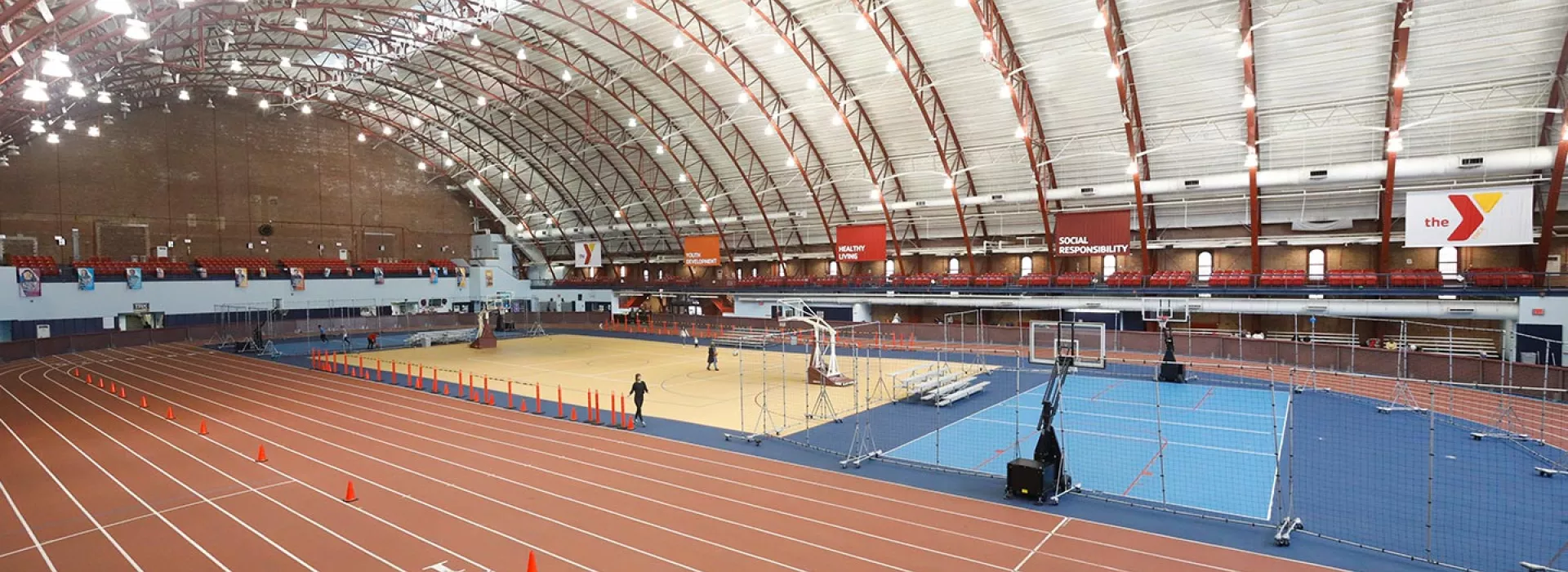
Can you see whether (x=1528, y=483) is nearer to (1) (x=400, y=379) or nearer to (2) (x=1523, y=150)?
(2) (x=1523, y=150)

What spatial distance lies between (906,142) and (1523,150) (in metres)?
25.7

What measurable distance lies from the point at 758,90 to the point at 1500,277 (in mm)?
34965

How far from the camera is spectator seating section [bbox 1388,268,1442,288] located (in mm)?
31188

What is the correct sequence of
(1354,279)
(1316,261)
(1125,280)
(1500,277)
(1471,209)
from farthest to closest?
1. (1125,280)
2. (1316,261)
3. (1354,279)
4. (1500,277)
5. (1471,209)

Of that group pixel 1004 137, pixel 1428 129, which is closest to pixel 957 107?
pixel 1004 137

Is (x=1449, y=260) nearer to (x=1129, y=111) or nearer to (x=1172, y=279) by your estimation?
(x=1172, y=279)

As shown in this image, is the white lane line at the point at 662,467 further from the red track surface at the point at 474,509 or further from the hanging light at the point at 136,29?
the hanging light at the point at 136,29

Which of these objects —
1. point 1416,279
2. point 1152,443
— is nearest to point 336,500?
point 1152,443

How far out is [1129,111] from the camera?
107 feet

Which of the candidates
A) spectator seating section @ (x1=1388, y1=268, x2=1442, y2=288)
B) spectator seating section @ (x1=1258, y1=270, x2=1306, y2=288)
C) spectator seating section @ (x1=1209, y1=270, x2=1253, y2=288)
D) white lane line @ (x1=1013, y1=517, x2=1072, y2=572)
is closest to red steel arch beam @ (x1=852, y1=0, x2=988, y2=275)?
spectator seating section @ (x1=1209, y1=270, x2=1253, y2=288)

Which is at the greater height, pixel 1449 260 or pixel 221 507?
pixel 1449 260

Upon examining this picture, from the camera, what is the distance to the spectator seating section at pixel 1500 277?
2892 cm

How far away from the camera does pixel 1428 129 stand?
3036 cm

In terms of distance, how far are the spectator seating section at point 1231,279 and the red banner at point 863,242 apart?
18.2m
